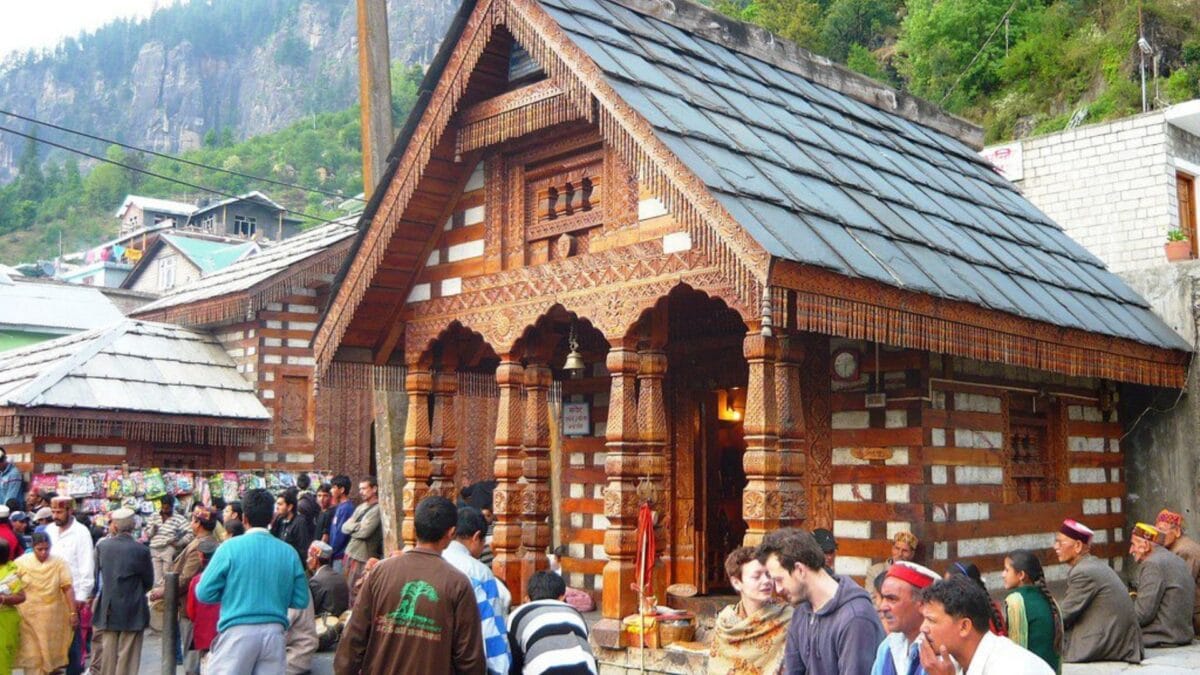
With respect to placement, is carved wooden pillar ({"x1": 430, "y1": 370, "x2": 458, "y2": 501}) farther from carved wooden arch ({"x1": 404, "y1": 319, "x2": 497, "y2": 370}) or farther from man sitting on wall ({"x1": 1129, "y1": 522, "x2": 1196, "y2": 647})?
man sitting on wall ({"x1": 1129, "y1": 522, "x2": 1196, "y2": 647})

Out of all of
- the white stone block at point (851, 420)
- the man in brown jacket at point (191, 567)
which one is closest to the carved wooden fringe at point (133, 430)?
the man in brown jacket at point (191, 567)

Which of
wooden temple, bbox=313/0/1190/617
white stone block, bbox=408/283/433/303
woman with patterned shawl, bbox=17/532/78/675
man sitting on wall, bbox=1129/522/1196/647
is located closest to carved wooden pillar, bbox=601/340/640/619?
wooden temple, bbox=313/0/1190/617

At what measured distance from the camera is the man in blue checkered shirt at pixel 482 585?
21.0ft

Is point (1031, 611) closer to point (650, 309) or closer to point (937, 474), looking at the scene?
point (937, 474)

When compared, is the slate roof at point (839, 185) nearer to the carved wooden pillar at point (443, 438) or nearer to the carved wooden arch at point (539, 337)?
the carved wooden arch at point (539, 337)

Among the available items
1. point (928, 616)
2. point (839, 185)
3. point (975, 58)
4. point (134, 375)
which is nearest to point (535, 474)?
point (839, 185)

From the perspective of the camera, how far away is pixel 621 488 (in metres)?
10.0

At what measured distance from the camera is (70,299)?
130ft

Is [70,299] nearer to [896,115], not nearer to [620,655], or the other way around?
[896,115]

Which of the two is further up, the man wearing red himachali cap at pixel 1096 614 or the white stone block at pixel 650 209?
the white stone block at pixel 650 209

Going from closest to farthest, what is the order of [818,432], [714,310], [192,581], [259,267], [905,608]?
[905,608]
[192,581]
[818,432]
[714,310]
[259,267]

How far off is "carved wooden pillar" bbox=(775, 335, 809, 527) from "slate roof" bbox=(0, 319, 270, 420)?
42.8ft

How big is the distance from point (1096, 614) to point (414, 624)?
6.63m

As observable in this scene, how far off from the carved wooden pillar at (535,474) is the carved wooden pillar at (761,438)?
10.5 feet
